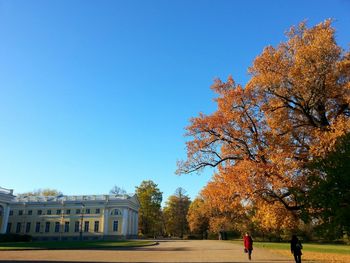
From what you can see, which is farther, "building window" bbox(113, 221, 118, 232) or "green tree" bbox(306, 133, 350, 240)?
"building window" bbox(113, 221, 118, 232)

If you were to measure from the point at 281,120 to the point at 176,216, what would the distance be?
8143 centimetres

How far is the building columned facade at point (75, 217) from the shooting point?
8283 centimetres

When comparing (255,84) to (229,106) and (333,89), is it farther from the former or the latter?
(333,89)

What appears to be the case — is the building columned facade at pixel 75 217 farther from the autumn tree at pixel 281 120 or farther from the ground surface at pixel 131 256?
the autumn tree at pixel 281 120

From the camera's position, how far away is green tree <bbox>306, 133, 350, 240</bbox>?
16219 mm

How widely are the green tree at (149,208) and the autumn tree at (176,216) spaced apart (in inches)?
111

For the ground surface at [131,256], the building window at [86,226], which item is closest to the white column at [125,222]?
the building window at [86,226]

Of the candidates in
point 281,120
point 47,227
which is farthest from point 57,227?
point 281,120

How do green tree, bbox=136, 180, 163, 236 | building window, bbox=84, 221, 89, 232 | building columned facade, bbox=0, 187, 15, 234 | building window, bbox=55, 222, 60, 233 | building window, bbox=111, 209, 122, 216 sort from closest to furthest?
building columned facade, bbox=0, 187, 15, 234
building window, bbox=111, 209, 122, 216
building window, bbox=84, 221, 89, 232
building window, bbox=55, 222, 60, 233
green tree, bbox=136, 180, 163, 236

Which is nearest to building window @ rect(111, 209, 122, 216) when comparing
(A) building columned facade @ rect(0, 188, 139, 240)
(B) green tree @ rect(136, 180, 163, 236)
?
(A) building columned facade @ rect(0, 188, 139, 240)

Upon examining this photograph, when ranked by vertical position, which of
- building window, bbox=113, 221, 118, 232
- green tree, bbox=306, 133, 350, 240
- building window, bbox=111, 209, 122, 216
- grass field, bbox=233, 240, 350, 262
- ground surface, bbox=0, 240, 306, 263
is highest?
building window, bbox=111, 209, 122, 216

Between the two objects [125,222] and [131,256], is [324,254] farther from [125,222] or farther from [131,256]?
[125,222]

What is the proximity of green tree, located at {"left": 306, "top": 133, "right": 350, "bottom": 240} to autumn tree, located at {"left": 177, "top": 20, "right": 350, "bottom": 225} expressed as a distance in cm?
128

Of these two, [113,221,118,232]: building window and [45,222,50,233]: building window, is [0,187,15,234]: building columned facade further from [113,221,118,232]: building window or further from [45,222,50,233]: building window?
[113,221,118,232]: building window
